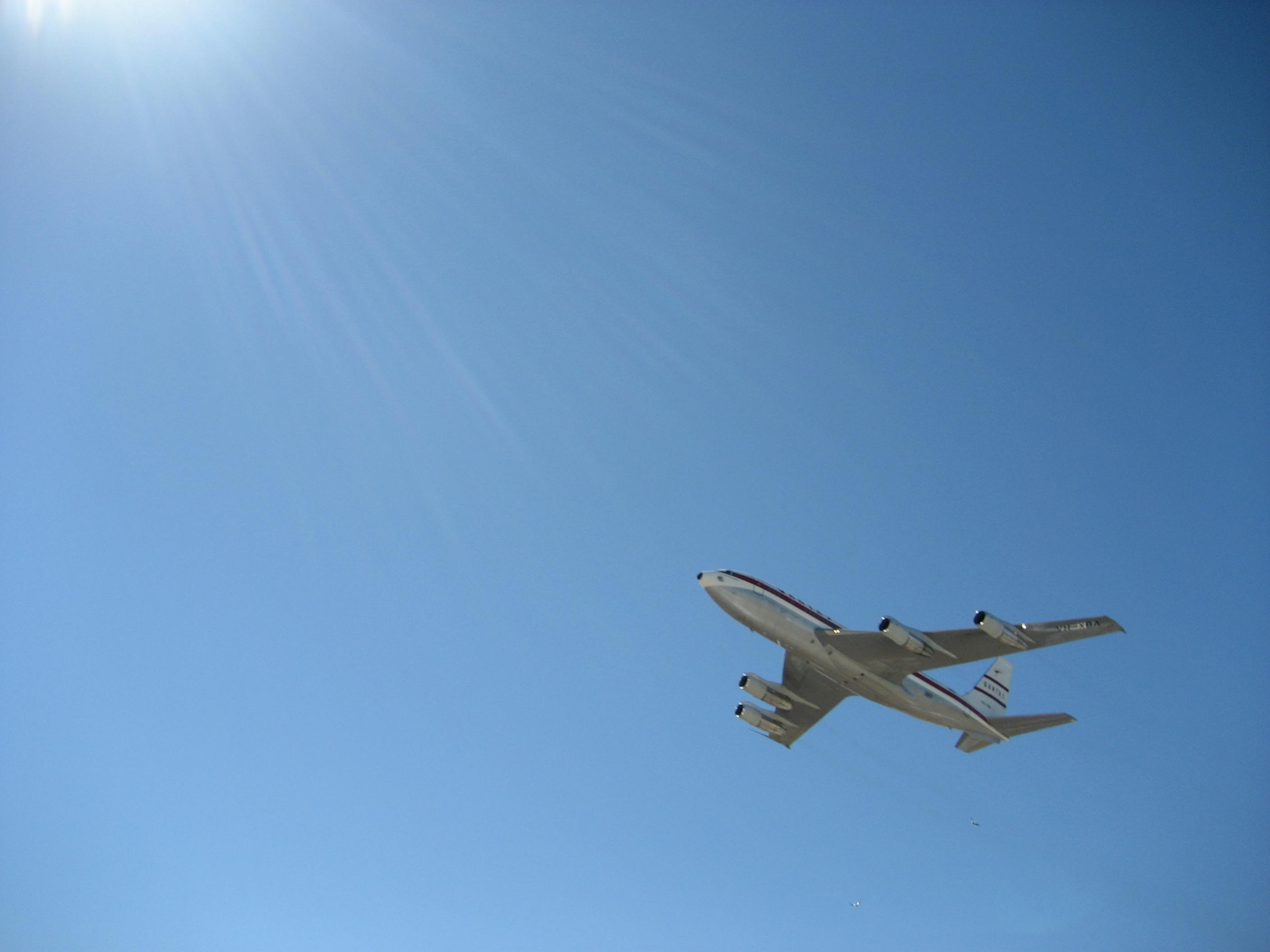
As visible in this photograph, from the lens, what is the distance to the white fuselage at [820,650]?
50031mm

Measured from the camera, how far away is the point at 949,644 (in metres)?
47.9

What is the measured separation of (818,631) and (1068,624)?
1331 centimetres

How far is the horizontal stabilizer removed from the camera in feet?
168

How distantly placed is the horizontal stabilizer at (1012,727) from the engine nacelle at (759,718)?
12503 millimetres

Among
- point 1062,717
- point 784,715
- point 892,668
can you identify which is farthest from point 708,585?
point 1062,717

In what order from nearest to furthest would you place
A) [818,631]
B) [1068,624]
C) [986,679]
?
[1068,624] → [818,631] → [986,679]

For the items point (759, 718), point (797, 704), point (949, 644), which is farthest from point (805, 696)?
point (949, 644)

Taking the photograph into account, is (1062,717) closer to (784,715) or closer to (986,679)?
(986,679)

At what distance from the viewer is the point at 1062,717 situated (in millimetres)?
50906

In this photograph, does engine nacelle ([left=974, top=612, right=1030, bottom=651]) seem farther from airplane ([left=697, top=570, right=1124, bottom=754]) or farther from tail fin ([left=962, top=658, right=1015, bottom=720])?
tail fin ([left=962, top=658, right=1015, bottom=720])

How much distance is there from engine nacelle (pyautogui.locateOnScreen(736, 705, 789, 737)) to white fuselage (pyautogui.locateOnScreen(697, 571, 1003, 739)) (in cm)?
959

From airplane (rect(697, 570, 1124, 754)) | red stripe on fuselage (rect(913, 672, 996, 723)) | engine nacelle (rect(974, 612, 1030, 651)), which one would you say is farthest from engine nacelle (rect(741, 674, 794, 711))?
engine nacelle (rect(974, 612, 1030, 651))

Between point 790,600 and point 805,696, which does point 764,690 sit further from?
point 790,600

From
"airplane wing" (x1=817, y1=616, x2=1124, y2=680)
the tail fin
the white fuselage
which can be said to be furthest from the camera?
the tail fin
